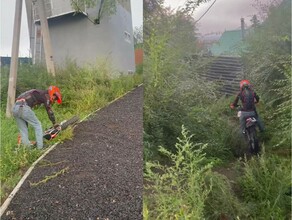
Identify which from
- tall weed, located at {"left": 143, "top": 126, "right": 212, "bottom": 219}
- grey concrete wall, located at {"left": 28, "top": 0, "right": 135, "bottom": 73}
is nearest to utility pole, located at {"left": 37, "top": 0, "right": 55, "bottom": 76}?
grey concrete wall, located at {"left": 28, "top": 0, "right": 135, "bottom": 73}

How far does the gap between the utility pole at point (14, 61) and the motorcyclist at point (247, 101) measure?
0.95 m

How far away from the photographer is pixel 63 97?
1190 millimetres

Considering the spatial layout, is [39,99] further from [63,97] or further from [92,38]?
[92,38]

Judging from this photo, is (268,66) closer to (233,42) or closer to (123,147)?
A: (233,42)

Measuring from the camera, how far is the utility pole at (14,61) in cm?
123

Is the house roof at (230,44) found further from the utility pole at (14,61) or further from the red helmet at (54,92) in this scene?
the utility pole at (14,61)

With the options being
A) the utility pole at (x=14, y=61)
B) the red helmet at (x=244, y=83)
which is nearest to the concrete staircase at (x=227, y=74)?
the red helmet at (x=244, y=83)

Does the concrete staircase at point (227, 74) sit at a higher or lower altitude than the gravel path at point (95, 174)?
higher

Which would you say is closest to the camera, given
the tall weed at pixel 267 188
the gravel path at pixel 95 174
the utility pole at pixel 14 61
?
the tall weed at pixel 267 188

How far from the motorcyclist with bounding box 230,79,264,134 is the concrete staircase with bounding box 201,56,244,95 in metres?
0.02

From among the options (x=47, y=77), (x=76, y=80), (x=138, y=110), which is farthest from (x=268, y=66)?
(x=47, y=77)

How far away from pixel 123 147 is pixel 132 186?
6.6 inches

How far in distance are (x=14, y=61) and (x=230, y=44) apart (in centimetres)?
95

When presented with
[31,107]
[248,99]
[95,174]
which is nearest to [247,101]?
[248,99]
